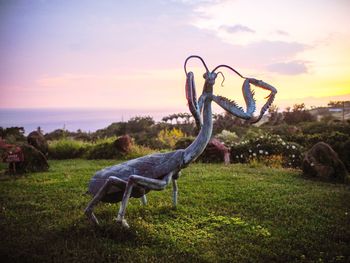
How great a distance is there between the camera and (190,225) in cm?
583

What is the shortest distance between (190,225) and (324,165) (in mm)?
6109

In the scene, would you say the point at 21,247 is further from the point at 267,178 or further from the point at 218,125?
the point at 218,125

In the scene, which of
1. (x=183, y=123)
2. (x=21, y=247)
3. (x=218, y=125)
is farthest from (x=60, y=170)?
(x=183, y=123)

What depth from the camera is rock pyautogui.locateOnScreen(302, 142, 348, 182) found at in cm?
998

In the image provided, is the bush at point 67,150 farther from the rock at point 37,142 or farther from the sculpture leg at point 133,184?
the sculpture leg at point 133,184

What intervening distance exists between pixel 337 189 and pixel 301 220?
311 centimetres

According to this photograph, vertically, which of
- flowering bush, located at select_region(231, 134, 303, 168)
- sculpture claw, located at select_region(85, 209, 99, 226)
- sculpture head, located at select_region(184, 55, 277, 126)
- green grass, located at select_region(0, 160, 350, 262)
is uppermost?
sculpture head, located at select_region(184, 55, 277, 126)

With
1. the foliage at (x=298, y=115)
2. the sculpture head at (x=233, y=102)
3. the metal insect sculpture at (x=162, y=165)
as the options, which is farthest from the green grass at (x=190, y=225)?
the foliage at (x=298, y=115)

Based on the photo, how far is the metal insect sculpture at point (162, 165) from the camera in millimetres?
5090

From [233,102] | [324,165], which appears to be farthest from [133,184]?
[324,165]

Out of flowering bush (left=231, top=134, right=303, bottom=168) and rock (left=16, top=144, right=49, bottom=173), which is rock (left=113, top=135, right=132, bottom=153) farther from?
flowering bush (left=231, top=134, right=303, bottom=168)

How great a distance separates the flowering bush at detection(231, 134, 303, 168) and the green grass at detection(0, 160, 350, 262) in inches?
169

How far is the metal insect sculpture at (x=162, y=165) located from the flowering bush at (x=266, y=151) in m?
8.26

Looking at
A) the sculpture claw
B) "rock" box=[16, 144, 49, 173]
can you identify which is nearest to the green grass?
the sculpture claw
